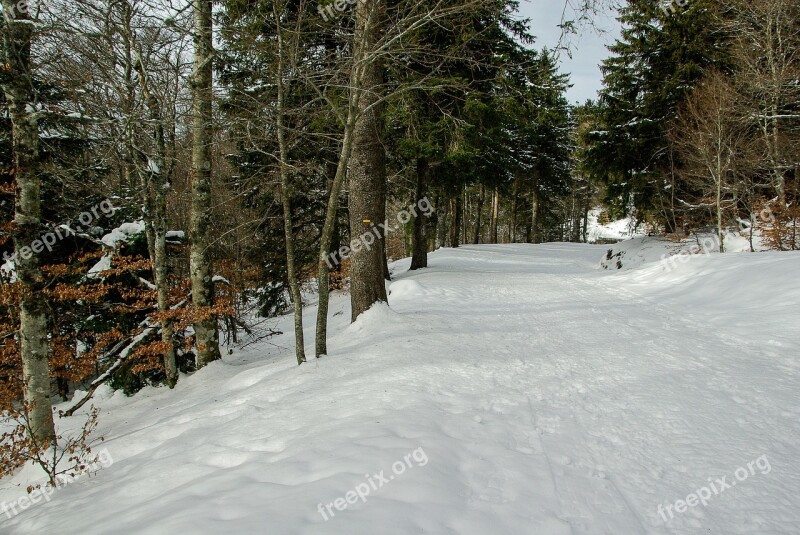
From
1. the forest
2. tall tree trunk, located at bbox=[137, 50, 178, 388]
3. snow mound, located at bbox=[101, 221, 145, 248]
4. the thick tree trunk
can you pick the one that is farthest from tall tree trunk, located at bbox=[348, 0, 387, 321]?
snow mound, located at bbox=[101, 221, 145, 248]

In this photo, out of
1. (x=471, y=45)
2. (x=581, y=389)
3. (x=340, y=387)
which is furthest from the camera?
(x=471, y=45)

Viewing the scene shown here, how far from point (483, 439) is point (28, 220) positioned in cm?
587

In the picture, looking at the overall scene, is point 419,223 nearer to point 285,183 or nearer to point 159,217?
point 159,217

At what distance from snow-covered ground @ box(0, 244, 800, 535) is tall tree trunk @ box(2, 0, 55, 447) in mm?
872

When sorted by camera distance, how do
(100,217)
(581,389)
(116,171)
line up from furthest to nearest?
(100,217) → (116,171) → (581,389)

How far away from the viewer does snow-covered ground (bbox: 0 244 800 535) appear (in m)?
2.27

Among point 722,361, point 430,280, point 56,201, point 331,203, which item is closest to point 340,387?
point 331,203

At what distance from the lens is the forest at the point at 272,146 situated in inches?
195

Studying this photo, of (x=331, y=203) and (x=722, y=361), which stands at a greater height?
(x=331, y=203)

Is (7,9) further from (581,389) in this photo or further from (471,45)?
(471,45)

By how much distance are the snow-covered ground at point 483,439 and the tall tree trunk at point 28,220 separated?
0.87m

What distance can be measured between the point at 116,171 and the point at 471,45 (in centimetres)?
905

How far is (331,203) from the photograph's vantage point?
5227 mm

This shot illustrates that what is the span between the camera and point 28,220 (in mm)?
4891
